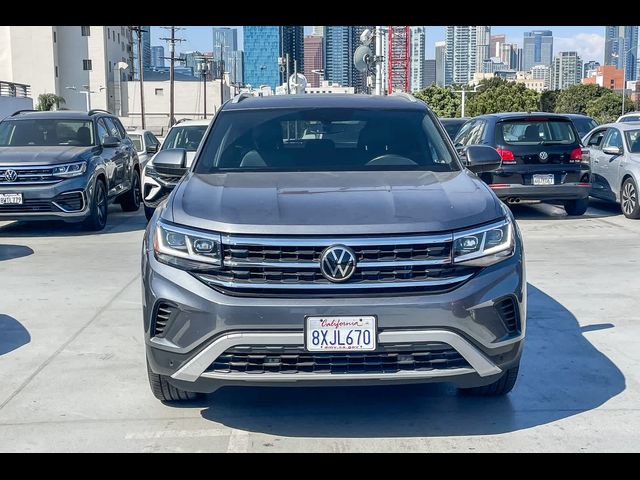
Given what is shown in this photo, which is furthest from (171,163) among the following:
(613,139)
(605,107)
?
(605,107)

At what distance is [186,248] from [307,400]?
4.05 feet

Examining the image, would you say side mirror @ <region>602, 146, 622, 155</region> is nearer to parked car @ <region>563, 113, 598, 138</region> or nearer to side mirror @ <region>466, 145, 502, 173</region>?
parked car @ <region>563, 113, 598, 138</region>

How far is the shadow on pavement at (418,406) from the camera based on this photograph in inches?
179

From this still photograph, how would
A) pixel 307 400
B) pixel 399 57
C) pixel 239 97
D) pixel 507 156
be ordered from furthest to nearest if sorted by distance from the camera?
pixel 399 57, pixel 507 156, pixel 239 97, pixel 307 400

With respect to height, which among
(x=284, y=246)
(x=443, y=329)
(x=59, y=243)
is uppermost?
(x=284, y=246)

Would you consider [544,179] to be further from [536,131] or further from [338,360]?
[338,360]

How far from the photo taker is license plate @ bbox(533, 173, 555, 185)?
12852 millimetres

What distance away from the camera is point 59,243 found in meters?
11.3

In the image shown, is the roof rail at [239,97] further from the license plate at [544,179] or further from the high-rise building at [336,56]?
the high-rise building at [336,56]

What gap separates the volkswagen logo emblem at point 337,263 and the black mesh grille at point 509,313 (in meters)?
0.74

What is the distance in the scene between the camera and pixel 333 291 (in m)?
4.11

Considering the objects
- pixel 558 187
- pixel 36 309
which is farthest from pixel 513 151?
pixel 36 309
